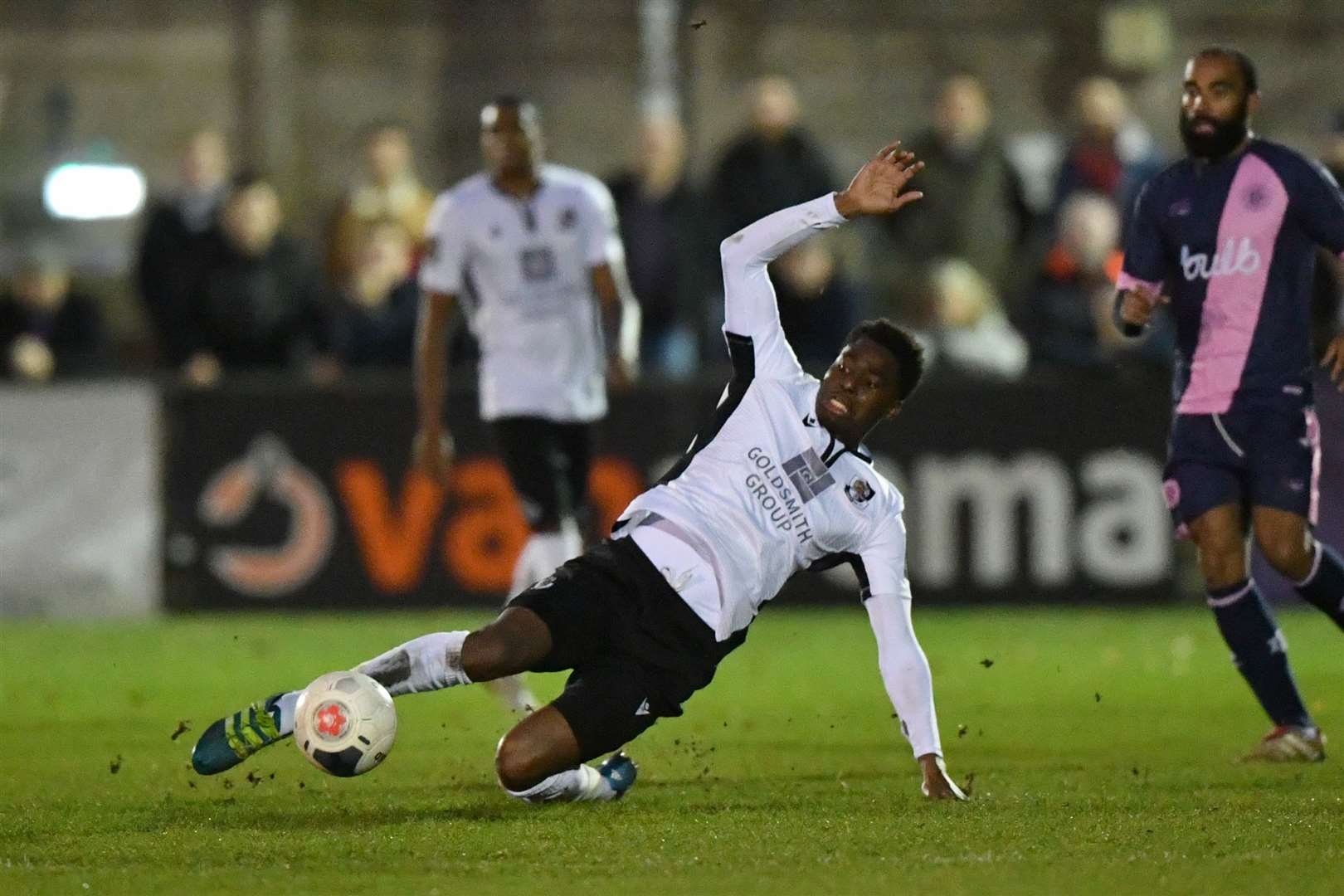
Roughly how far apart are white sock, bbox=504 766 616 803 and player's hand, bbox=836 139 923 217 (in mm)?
1743

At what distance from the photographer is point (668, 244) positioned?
14.8 m

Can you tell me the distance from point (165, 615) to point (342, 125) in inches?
223

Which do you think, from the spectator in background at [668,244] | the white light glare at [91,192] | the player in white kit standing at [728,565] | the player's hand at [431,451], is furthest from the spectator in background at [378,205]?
the player in white kit standing at [728,565]

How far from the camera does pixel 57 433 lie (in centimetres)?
1451

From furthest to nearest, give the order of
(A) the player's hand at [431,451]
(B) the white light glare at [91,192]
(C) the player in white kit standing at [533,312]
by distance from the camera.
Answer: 1. (B) the white light glare at [91,192]
2. (A) the player's hand at [431,451]
3. (C) the player in white kit standing at [533,312]

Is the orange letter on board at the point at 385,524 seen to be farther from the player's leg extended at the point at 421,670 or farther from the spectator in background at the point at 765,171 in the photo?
the player's leg extended at the point at 421,670

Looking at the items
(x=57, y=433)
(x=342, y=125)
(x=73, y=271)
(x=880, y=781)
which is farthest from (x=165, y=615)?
(x=880, y=781)

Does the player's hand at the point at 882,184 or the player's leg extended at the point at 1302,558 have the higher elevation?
the player's hand at the point at 882,184

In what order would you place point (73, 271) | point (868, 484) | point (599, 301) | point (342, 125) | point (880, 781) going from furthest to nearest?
point (342, 125)
point (73, 271)
point (599, 301)
point (880, 781)
point (868, 484)

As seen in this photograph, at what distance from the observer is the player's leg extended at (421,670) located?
6.87m

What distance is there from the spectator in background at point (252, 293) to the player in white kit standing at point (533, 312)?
477 centimetres

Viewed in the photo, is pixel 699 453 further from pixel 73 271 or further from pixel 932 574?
pixel 73 271

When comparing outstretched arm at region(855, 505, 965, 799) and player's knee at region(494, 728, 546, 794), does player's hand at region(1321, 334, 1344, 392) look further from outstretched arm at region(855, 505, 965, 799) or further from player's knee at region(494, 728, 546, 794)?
player's knee at region(494, 728, 546, 794)

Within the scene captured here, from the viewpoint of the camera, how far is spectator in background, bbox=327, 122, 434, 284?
15148 mm
